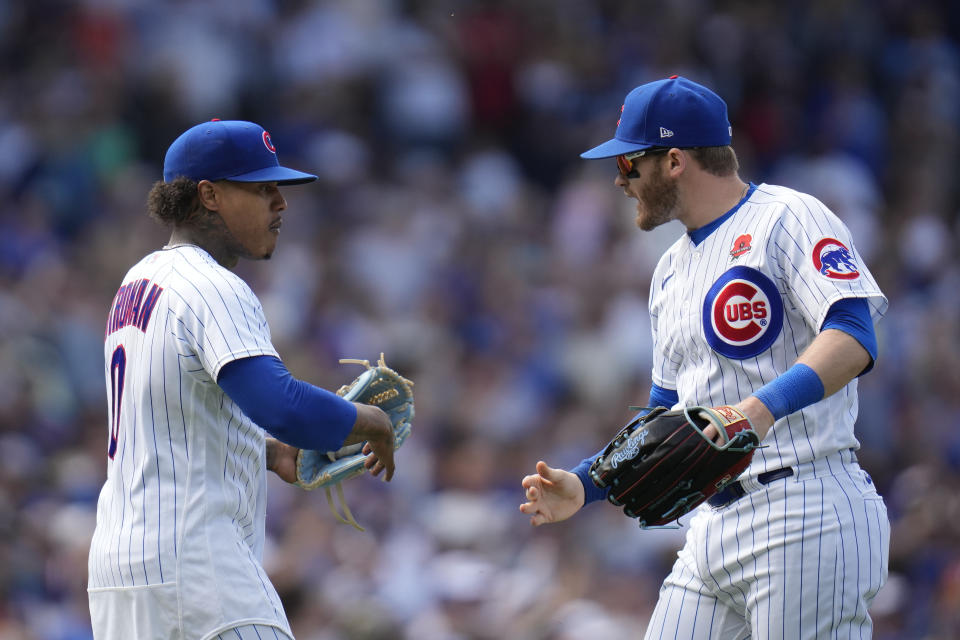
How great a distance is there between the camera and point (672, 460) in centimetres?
331

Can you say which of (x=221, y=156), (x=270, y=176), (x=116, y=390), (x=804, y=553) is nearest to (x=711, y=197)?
(x=804, y=553)

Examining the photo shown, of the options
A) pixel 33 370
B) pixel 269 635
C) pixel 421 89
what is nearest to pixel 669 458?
pixel 269 635

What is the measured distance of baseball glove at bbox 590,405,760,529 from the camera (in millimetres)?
3256

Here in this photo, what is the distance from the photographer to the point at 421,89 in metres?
10.3

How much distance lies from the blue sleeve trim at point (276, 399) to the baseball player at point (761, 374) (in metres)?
0.76

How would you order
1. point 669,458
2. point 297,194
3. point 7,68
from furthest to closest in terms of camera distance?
point 7,68 → point 297,194 → point 669,458

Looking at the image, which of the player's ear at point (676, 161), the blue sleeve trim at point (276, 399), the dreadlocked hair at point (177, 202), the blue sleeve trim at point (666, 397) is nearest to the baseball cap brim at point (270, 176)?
the dreadlocked hair at point (177, 202)

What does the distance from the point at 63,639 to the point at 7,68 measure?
5.29 m

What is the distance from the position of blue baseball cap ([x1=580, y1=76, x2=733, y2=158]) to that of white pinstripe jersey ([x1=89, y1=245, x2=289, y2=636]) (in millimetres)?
1303

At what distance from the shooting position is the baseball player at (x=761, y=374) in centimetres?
345

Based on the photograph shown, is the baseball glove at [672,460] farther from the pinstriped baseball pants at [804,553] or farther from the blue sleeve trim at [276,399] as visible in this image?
the blue sleeve trim at [276,399]

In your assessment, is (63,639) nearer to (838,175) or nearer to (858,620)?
(858,620)

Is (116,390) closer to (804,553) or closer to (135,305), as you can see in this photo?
(135,305)

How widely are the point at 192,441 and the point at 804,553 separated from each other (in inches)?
67.8
